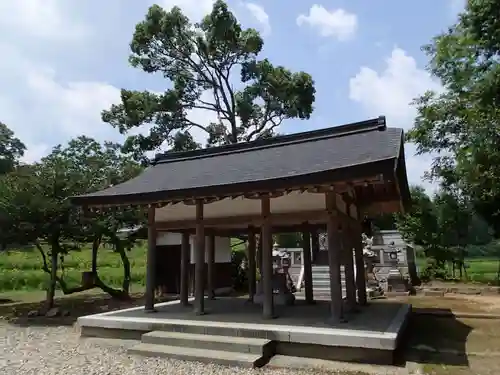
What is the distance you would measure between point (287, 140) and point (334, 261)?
13.1ft

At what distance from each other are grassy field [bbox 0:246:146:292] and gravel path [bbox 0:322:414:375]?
857cm

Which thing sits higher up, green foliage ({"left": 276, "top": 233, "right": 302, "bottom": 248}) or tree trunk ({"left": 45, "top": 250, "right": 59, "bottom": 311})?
green foliage ({"left": 276, "top": 233, "right": 302, "bottom": 248})

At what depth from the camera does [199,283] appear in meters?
8.04

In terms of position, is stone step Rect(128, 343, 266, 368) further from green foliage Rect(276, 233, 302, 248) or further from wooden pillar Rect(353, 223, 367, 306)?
green foliage Rect(276, 233, 302, 248)

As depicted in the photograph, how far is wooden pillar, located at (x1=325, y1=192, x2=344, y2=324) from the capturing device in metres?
6.66

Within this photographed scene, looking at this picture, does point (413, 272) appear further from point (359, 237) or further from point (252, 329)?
point (252, 329)

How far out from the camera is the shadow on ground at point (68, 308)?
10836 millimetres

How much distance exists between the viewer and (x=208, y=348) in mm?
6367

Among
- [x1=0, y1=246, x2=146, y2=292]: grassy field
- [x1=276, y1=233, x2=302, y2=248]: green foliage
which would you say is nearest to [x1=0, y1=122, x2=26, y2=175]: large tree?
[x1=0, y1=246, x2=146, y2=292]: grassy field

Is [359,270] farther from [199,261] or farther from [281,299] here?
[199,261]

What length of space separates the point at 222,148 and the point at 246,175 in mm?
3573

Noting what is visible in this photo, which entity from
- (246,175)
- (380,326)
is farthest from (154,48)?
(380,326)

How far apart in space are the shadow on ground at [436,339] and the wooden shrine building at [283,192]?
1.30 m

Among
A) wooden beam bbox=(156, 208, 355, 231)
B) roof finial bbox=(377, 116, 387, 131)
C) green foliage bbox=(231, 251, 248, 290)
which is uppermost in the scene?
roof finial bbox=(377, 116, 387, 131)
